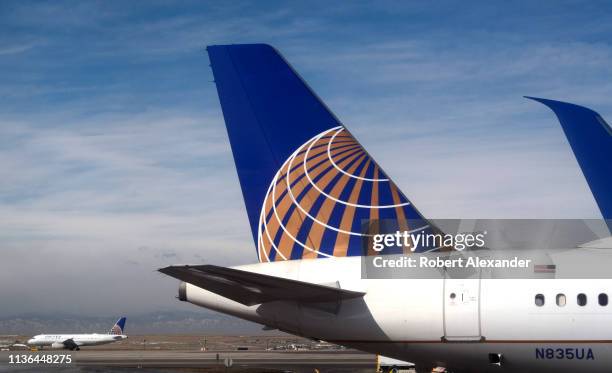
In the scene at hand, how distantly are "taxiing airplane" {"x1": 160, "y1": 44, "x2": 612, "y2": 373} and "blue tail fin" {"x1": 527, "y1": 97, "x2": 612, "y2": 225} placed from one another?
0.02 meters

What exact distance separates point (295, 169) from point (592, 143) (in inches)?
256

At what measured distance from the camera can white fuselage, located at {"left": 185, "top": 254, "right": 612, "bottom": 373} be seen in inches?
611

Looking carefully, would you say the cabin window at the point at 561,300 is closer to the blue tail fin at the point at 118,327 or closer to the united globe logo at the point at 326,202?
the united globe logo at the point at 326,202

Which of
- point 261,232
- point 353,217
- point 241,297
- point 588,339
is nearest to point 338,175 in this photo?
point 353,217

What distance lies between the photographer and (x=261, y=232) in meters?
18.2

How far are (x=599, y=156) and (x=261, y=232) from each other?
757cm

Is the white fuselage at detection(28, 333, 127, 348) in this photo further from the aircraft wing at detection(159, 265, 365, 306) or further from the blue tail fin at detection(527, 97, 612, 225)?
the blue tail fin at detection(527, 97, 612, 225)

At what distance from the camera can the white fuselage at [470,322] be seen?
611 inches

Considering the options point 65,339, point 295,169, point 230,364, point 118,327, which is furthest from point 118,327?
point 295,169
